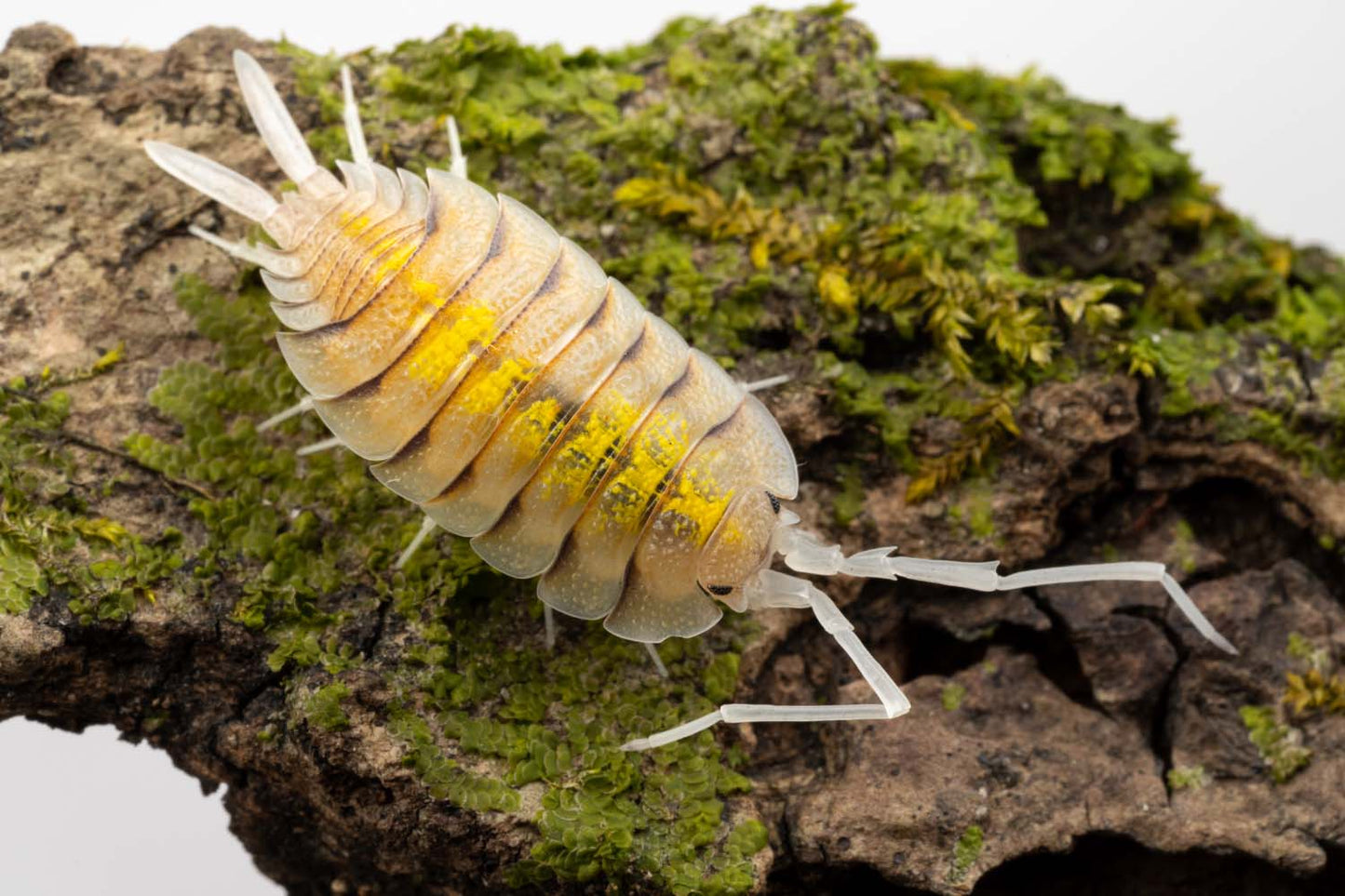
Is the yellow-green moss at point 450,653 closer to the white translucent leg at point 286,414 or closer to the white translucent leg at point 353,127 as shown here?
the white translucent leg at point 286,414

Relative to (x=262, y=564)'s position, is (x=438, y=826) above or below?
below

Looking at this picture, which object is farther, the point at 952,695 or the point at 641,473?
the point at 952,695

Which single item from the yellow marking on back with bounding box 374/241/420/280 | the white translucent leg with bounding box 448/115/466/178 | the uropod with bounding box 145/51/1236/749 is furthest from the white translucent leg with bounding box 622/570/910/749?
the white translucent leg with bounding box 448/115/466/178

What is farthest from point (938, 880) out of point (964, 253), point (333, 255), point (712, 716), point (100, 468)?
point (100, 468)

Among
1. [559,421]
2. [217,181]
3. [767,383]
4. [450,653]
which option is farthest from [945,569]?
[217,181]

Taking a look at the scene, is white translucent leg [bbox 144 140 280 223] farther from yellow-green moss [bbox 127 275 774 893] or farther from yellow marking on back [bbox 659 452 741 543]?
yellow marking on back [bbox 659 452 741 543]

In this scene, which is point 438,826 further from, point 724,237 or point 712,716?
point 724,237

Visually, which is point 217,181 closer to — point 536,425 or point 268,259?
point 268,259
